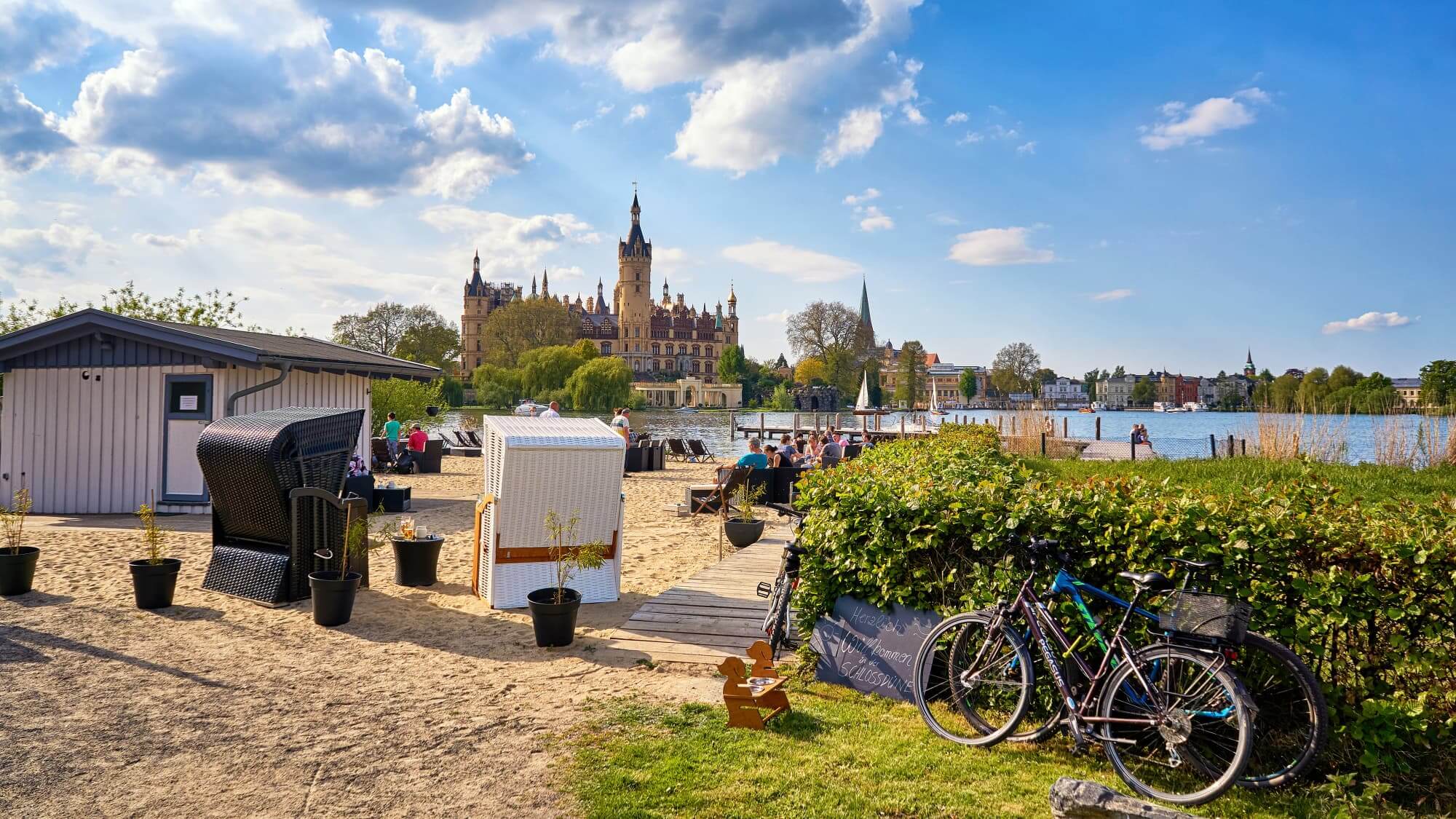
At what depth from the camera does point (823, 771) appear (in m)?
3.78

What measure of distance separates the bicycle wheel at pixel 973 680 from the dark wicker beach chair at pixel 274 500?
5212 millimetres

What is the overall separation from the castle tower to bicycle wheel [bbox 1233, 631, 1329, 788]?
134 metres

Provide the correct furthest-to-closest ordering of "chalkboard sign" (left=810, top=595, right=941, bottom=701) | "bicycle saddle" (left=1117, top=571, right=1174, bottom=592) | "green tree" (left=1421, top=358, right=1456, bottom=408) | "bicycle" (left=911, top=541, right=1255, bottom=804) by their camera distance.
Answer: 1. "green tree" (left=1421, top=358, right=1456, bottom=408)
2. "chalkboard sign" (left=810, top=595, right=941, bottom=701)
3. "bicycle saddle" (left=1117, top=571, right=1174, bottom=592)
4. "bicycle" (left=911, top=541, right=1255, bottom=804)

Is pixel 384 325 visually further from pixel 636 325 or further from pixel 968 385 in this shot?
pixel 968 385

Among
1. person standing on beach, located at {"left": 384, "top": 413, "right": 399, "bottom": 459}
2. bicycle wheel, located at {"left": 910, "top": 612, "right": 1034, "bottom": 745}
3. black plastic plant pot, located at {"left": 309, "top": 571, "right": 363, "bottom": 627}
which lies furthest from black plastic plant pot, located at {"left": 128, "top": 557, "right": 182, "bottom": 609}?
person standing on beach, located at {"left": 384, "top": 413, "right": 399, "bottom": 459}

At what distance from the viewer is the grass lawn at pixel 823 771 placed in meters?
3.40

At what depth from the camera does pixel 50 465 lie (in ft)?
42.9

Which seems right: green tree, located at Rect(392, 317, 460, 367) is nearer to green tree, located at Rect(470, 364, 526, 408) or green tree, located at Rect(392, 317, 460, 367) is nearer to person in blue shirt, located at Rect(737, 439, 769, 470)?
green tree, located at Rect(470, 364, 526, 408)

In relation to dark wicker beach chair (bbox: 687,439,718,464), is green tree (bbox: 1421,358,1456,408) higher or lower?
higher

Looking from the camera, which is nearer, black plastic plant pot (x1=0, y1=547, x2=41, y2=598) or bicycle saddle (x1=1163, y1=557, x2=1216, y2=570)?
bicycle saddle (x1=1163, y1=557, x2=1216, y2=570)

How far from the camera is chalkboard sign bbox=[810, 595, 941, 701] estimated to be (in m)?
4.61

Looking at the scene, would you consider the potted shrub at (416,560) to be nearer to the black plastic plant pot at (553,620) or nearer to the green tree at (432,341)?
the black plastic plant pot at (553,620)

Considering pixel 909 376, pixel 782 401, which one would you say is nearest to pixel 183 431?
pixel 782 401

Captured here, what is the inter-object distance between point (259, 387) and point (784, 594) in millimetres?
10790
